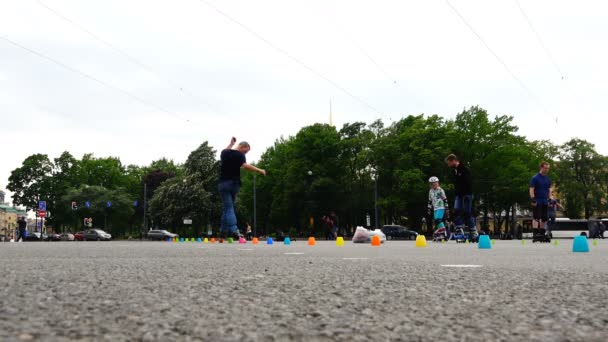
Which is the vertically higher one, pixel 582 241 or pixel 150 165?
pixel 150 165

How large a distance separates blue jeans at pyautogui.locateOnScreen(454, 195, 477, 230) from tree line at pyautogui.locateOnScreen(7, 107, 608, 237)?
3448 centimetres

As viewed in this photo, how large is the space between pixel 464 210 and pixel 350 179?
46408 millimetres

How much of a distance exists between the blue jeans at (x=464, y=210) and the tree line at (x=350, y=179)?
34483mm

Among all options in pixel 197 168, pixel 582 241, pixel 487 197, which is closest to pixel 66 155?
pixel 197 168

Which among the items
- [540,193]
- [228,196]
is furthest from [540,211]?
[228,196]

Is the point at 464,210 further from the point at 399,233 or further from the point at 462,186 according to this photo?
the point at 399,233

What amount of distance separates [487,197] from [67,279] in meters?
54.1

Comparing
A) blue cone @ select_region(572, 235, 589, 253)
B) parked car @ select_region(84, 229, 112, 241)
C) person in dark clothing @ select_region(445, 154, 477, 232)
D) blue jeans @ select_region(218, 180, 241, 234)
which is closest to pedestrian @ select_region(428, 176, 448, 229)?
person in dark clothing @ select_region(445, 154, 477, 232)

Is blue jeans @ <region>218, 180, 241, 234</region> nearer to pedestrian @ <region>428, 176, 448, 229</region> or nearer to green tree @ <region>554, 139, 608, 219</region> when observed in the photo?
pedestrian @ <region>428, 176, 448, 229</region>

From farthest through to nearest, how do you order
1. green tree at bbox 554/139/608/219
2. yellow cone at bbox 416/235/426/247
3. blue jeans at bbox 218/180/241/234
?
1. green tree at bbox 554/139/608/219
2. yellow cone at bbox 416/235/426/247
3. blue jeans at bbox 218/180/241/234

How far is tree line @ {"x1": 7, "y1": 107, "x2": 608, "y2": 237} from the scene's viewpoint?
175 ft

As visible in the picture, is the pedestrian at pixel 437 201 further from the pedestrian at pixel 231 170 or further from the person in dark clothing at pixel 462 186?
the pedestrian at pixel 231 170

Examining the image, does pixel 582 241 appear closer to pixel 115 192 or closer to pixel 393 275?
pixel 393 275

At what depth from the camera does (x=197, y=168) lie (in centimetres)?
6719
